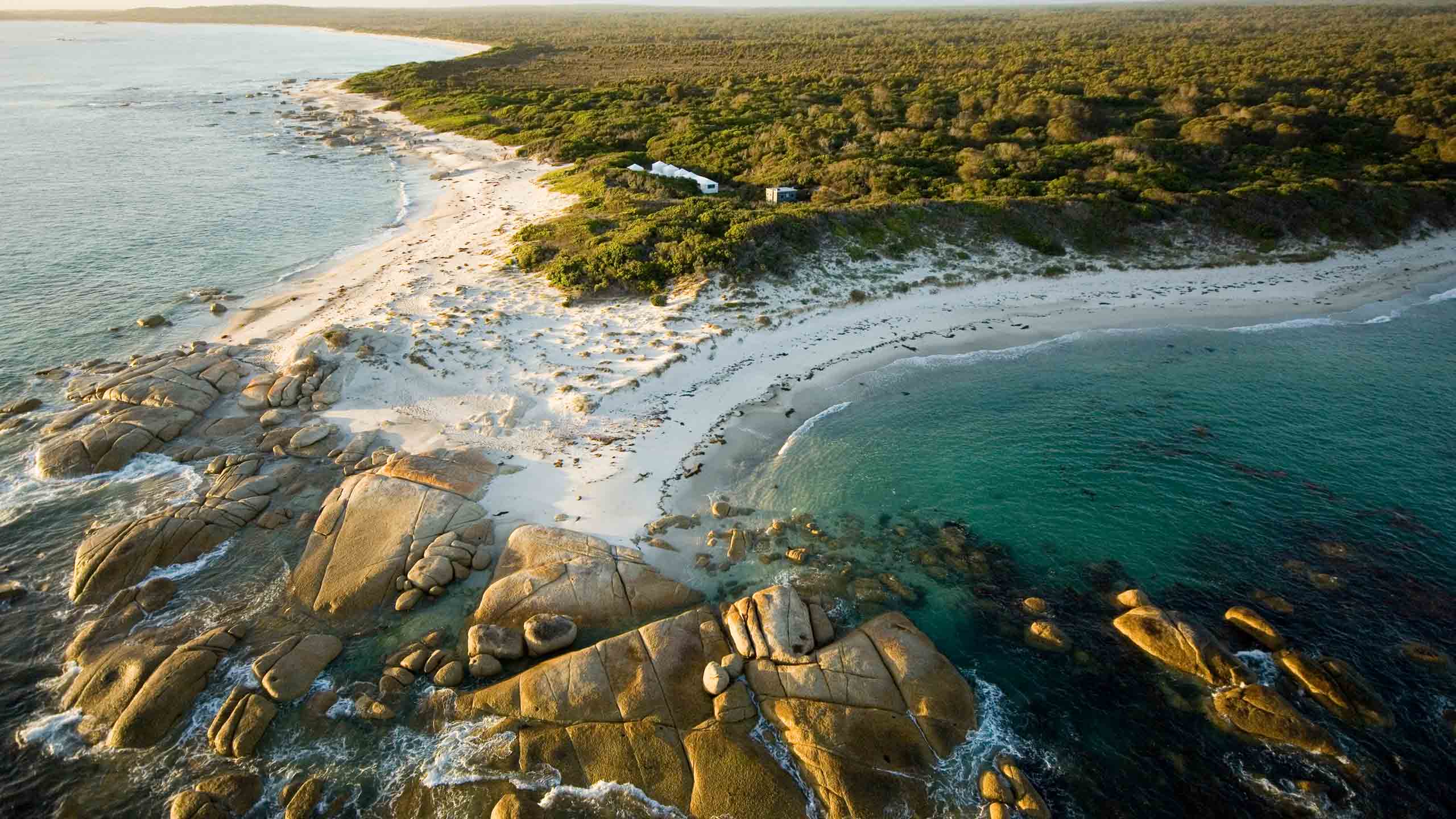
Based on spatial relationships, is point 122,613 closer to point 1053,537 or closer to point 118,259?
point 1053,537

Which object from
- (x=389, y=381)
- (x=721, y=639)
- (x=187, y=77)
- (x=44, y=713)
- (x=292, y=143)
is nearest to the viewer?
(x=44, y=713)

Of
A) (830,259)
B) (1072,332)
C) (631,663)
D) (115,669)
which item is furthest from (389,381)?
(1072,332)

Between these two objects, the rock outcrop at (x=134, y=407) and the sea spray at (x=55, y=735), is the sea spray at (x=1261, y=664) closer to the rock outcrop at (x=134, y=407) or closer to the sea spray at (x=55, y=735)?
the sea spray at (x=55, y=735)

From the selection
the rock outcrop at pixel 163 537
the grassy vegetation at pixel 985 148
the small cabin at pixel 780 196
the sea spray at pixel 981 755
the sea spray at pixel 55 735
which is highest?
the grassy vegetation at pixel 985 148

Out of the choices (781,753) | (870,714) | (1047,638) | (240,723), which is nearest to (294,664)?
(240,723)

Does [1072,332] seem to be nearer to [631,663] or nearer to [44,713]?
[631,663]

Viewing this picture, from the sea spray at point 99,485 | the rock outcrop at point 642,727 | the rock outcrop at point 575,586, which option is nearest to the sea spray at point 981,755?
the rock outcrop at point 642,727

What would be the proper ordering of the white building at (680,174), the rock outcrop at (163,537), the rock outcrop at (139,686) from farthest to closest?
the white building at (680,174), the rock outcrop at (163,537), the rock outcrop at (139,686)
